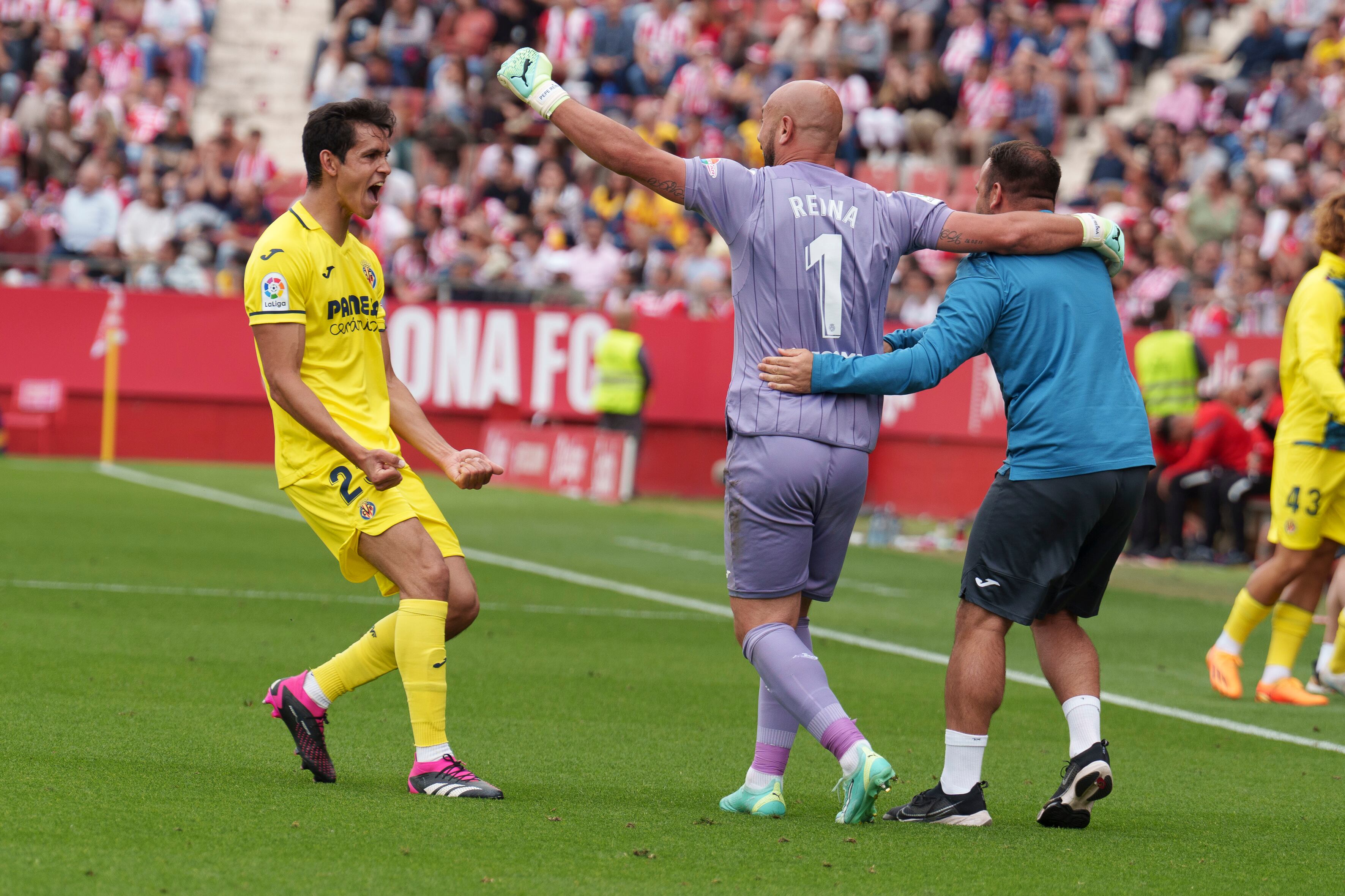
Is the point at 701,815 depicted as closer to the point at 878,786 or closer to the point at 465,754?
the point at 878,786

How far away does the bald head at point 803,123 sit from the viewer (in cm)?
523

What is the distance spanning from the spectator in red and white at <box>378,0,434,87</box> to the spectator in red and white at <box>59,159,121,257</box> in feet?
17.1

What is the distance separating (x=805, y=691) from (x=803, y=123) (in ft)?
5.70

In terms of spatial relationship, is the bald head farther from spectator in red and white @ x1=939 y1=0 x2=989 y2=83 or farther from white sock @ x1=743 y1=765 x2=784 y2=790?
spectator in red and white @ x1=939 y1=0 x2=989 y2=83

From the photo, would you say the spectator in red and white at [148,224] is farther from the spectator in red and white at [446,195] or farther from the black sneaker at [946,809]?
the black sneaker at [946,809]

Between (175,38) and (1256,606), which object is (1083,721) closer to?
(1256,606)

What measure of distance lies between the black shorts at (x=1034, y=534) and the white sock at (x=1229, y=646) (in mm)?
3664

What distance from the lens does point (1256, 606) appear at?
28.2 feet

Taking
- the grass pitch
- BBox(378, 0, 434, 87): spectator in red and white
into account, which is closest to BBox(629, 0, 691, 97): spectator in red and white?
BBox(378, 0, 434, 87): spectator in red and white

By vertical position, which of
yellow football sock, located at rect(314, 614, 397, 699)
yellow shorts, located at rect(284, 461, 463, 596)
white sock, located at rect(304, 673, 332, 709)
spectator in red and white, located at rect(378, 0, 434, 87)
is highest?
spectator in red and white, located at rect(378, 0, 434, 87)

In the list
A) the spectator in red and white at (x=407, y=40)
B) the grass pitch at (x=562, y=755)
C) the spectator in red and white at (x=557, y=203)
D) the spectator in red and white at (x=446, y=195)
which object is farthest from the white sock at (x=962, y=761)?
the spectator in red and white at (x=407, y=40)

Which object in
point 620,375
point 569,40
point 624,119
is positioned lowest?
point 620,375

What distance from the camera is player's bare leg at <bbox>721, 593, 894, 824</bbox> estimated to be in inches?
193

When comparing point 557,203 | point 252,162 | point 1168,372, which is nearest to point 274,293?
point 1168,372
